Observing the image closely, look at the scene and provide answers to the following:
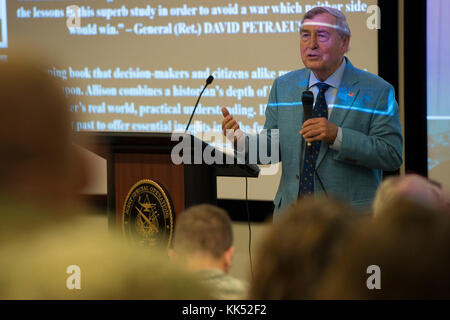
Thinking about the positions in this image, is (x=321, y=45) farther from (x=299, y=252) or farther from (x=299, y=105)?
(x=299, y=252)

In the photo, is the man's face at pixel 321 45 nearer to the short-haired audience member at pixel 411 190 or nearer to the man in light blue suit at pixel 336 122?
the man in light blue suit at pixel 336 122

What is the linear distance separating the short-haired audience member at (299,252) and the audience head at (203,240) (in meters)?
0.53

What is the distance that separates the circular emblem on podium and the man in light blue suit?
43 cm

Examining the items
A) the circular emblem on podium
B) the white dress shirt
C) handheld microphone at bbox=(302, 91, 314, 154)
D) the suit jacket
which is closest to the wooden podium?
the circular emblem on podium

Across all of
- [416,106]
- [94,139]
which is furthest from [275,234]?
[416,106]

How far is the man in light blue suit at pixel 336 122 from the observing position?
2.64 meters

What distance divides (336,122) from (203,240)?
147 cm

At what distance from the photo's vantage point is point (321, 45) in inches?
107

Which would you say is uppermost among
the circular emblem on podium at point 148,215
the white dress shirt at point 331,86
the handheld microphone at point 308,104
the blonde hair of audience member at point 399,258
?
the white dress shirt at point 331,86

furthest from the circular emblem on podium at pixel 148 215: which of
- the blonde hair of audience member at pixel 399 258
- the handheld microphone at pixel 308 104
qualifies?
the blonde hair of audience member at pixel 399 258

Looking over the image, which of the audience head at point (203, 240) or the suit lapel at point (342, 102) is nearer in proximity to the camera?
the audience head at point (203, 240)

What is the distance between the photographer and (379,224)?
0.69 metres

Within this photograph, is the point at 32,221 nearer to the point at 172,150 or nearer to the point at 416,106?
the point at 172,150

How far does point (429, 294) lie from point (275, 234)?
0.74 ft
